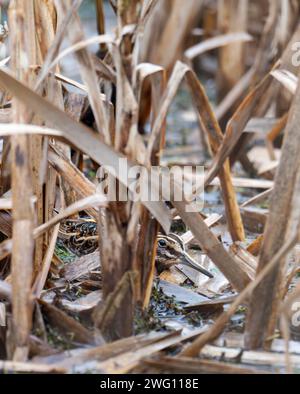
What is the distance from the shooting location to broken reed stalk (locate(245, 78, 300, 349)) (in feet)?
6.39

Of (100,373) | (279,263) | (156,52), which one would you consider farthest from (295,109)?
A: (156,52)

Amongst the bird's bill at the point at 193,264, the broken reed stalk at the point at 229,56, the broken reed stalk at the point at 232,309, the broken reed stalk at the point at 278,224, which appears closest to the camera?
the broken reed stalk at the point at 232,309

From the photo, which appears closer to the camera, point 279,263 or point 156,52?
point 279,263

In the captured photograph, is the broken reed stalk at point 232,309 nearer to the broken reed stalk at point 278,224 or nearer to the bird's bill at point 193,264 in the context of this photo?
the broken reed stalk at point 278,224

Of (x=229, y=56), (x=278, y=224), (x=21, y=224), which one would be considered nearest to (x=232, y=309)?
(x=278, y=224)

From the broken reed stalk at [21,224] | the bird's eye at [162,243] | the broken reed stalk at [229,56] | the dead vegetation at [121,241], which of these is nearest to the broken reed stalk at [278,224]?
the dead vegetation at [121,241]

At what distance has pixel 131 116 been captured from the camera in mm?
1904

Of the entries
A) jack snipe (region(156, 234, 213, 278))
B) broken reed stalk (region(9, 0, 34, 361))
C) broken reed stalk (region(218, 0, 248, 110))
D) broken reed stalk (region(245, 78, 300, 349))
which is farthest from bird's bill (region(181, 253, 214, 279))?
broken reed stalk (region(218, 0, 248, 110))

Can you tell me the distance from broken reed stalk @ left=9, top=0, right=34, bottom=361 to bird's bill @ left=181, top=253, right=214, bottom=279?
2.67 ft

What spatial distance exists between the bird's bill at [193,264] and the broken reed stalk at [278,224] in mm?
613

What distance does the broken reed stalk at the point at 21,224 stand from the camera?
1.87 m

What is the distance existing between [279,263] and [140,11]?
2.21 ft

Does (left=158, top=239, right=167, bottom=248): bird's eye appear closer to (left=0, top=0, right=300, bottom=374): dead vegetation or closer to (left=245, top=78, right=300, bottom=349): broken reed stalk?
(left=0, top=0, right=300, bottom=374): dead vegetation
